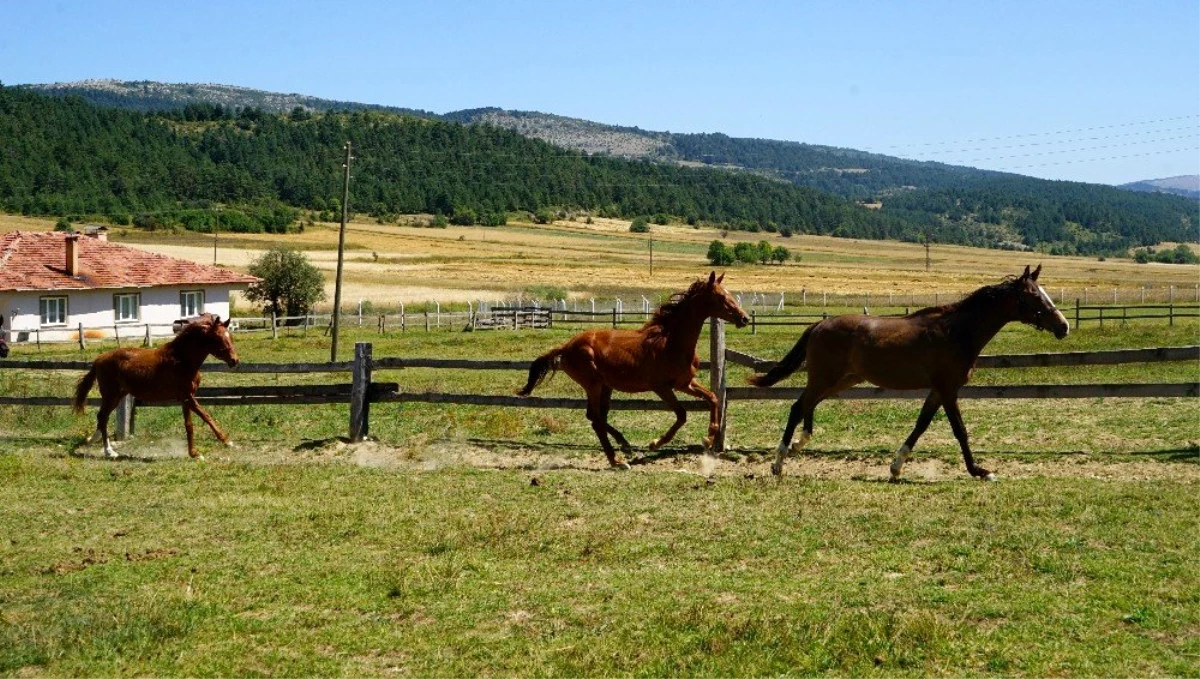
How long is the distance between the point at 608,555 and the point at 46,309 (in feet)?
158

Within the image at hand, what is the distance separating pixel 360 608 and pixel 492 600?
89cm

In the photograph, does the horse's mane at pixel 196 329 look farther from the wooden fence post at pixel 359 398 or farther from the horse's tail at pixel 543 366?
the horse's tail at pixel 543 366

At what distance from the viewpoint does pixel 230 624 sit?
25.4ft

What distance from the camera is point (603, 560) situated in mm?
9219

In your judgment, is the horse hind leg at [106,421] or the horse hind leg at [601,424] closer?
the horse hind leg at [601,424]

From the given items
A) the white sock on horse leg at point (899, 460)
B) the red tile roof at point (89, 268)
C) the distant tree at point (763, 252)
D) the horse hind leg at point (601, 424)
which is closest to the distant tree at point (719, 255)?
the distant tree at point (763, 252)

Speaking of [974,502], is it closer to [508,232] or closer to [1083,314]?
[1083,314]

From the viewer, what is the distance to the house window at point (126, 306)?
5434cm

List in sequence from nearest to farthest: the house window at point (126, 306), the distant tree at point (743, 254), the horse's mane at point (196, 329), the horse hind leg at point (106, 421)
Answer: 1. the horse hind leg at point (106, 421)
2. the horse's mane at point (196, 329)
3. the house window at point (126, 306)
4. the distant tree at point (743, 254)

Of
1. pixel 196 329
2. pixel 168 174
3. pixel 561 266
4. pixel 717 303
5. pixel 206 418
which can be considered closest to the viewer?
pixel 717 303

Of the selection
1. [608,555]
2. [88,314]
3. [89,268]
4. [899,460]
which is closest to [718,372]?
[899,460]

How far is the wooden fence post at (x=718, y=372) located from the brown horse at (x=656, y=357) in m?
0.39

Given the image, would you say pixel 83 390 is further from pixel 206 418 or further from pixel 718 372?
pixel 718 372

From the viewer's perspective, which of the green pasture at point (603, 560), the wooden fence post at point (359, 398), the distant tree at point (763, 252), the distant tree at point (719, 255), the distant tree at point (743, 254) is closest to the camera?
the green pasture at point (603, 560)
